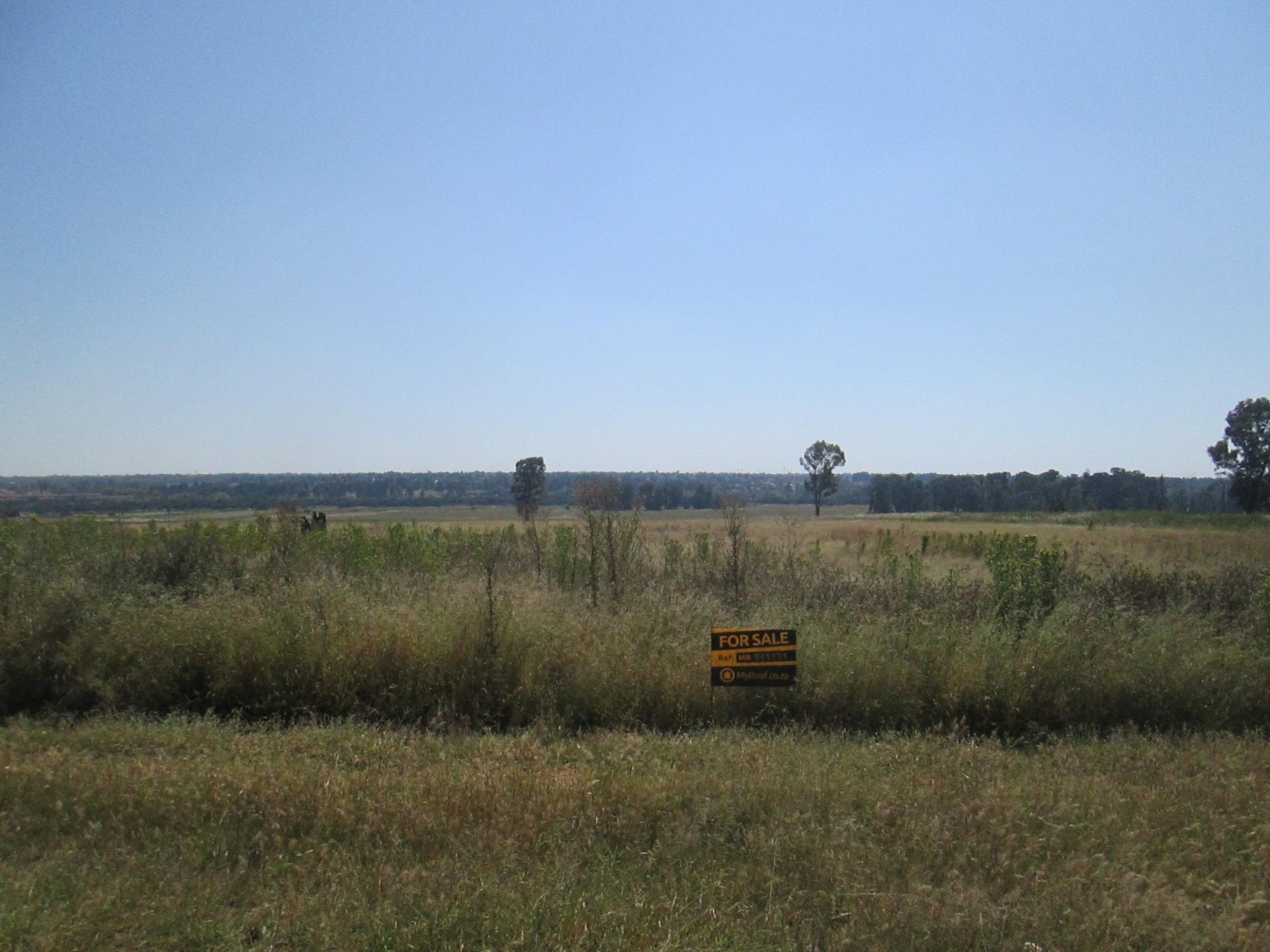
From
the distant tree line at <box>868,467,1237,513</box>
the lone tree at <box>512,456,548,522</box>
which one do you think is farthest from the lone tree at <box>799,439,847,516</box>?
the lone tree at <box>512,456,548,522</box>

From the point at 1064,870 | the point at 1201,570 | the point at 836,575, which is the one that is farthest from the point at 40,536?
the point at 1201,570

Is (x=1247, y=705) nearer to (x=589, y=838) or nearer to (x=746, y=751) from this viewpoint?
(x=746, y=751)

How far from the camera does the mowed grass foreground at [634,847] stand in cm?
341

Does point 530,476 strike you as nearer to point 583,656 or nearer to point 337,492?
point 337,492

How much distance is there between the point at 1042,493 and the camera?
56.0 metres

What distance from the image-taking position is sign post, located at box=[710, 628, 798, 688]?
21.8ft

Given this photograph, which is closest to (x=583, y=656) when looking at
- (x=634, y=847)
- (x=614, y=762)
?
(x=614, y=762)

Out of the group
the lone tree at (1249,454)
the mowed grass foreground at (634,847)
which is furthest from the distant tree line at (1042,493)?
the mowed grass foreground at (634,847)

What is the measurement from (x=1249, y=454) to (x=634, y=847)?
27.7m

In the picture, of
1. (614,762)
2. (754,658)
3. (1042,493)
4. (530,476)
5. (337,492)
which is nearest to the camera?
(614,762)

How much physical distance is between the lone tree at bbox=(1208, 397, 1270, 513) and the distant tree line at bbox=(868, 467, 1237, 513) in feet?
3.73

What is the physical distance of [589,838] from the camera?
416 centimetres

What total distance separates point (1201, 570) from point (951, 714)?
→ 348 inches

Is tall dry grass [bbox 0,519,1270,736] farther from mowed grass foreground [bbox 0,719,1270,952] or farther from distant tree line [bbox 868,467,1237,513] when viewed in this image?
distant tree line [bbox 868,467,1237,513]
